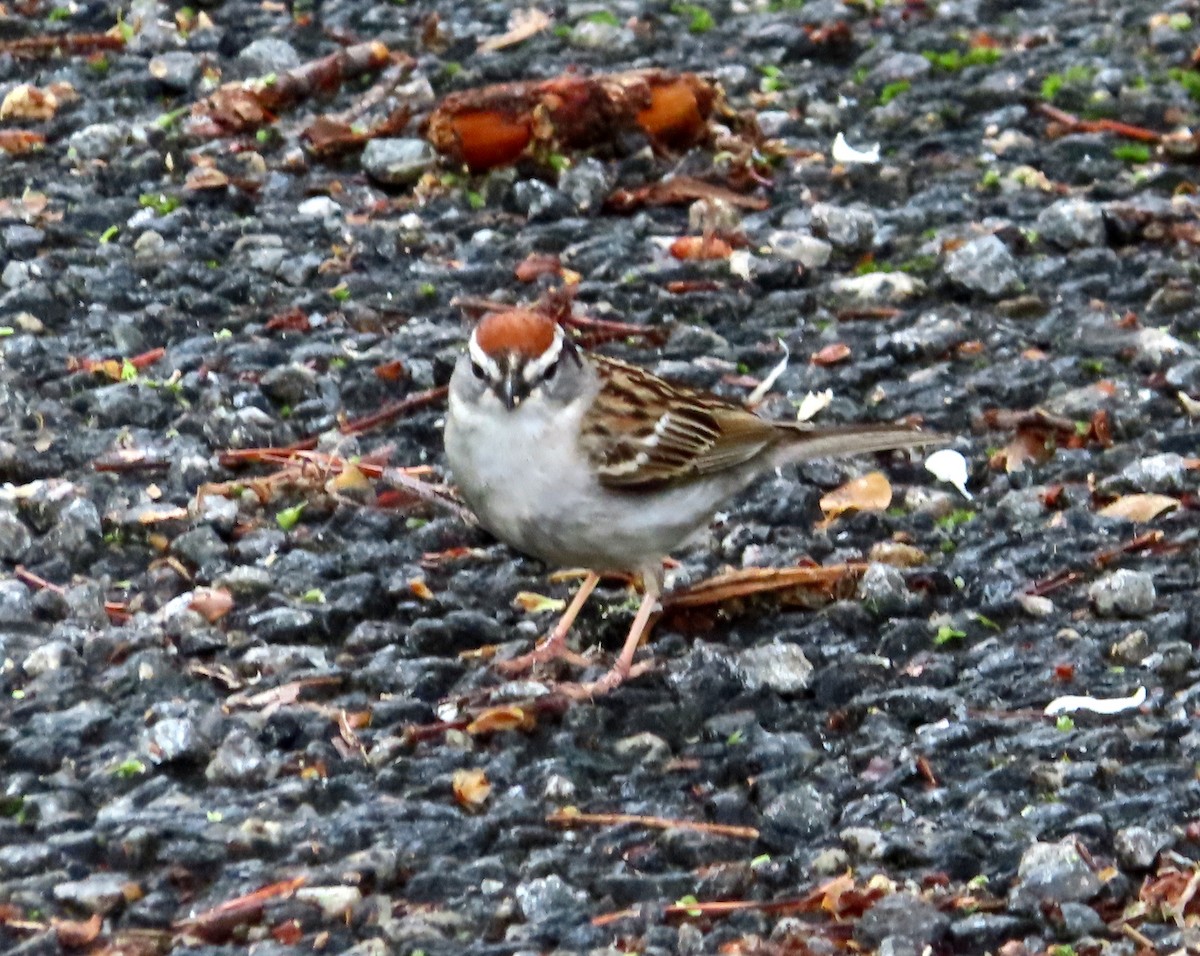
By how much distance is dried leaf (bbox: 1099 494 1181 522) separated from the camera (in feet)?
17.7

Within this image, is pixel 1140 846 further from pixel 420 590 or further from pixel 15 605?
pixel 15 605

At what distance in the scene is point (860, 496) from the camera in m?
5.70

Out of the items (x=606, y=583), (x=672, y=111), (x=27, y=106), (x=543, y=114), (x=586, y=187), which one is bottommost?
(x=606, y=583)

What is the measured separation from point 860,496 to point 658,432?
71 cm

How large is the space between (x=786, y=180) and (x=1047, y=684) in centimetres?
311

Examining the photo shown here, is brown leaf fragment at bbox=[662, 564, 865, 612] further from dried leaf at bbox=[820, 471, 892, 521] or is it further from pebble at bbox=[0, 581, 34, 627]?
pebble at bbox=[0, 581, 34, 627]

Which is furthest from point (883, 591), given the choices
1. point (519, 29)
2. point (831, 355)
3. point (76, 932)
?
point (519, 29)

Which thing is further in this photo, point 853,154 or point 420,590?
point 853,154

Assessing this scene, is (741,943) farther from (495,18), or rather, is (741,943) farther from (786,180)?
(495,18)

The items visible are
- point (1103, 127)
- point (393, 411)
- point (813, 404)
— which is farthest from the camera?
point (1103, 127)

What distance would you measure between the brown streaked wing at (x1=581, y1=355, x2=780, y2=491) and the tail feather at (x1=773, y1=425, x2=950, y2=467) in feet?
0.24

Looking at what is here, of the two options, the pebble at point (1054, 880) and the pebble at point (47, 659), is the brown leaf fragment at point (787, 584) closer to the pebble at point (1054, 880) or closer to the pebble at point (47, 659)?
the pebble at point (1054, 880)

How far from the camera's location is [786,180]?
736 centimetres

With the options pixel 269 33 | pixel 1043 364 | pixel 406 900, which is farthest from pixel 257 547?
pixel 269 33
